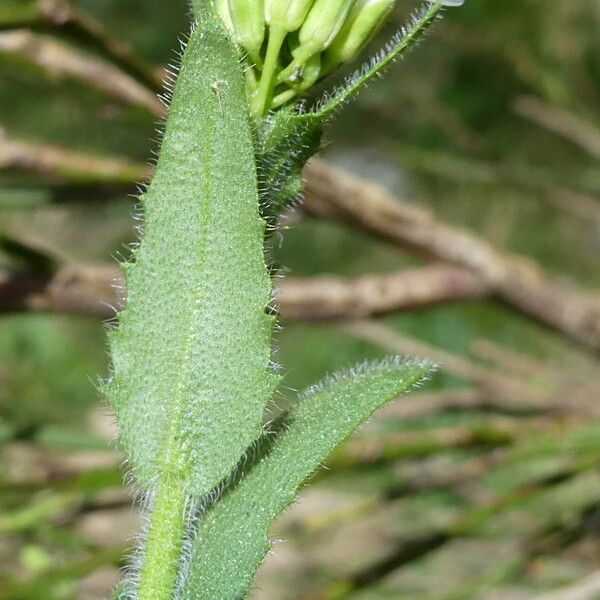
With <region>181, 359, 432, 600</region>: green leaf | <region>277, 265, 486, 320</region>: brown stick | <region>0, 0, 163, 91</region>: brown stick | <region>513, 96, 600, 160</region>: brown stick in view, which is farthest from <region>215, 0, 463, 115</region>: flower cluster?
<region>513, 96, 600, 160</region>: brown stick

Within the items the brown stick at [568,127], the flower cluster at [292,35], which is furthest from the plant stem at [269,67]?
the brown stick at [568,127]

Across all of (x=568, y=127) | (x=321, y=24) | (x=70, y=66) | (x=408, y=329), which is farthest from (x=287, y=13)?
(x=408, y=329)

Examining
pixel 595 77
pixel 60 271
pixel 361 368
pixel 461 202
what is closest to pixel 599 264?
pixel 461 202

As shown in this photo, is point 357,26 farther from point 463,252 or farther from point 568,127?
point 568,127

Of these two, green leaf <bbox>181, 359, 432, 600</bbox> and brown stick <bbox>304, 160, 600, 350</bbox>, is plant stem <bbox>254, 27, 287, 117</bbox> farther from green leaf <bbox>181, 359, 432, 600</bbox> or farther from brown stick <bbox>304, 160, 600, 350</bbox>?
brown stick <bbox>304, 160, 600, 350</bbox>

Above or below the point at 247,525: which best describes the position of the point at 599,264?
above

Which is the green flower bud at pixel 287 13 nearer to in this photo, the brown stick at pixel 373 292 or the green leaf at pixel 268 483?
the green leaf at pixel 268 483

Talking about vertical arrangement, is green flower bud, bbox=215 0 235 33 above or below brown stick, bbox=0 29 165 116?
below

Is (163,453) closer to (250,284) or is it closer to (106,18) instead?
(250,284)
